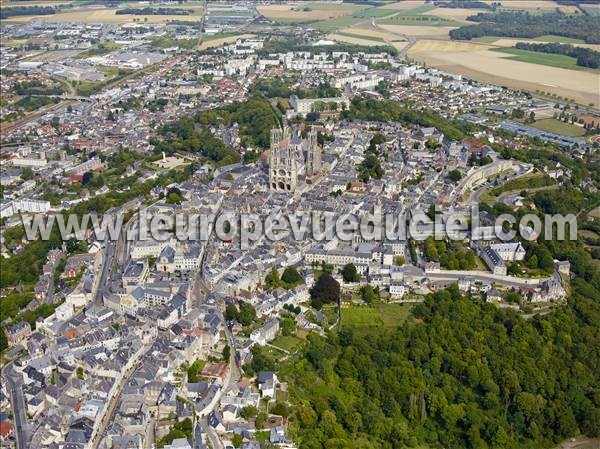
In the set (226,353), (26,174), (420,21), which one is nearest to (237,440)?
(226,353)

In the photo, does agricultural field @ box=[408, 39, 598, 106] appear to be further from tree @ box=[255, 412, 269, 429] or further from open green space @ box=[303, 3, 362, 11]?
tree @ box=[255, 412, 269, 429]

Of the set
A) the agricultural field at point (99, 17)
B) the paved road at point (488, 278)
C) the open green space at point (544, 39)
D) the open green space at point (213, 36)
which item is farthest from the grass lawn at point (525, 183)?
the agricultural field at point (99, 17)

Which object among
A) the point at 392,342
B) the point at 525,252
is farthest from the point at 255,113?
the point at 392,342

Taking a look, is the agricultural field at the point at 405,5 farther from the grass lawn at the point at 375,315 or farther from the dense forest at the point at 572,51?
the grass lawn at the point at 375,315

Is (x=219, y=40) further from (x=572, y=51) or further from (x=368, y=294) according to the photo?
(x=368, y=294)

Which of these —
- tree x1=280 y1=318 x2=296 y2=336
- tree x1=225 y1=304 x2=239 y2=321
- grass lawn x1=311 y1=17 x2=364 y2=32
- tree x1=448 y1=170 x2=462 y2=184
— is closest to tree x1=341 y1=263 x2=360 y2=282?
tree x1=280 y1=318 x2=296 y2=336
